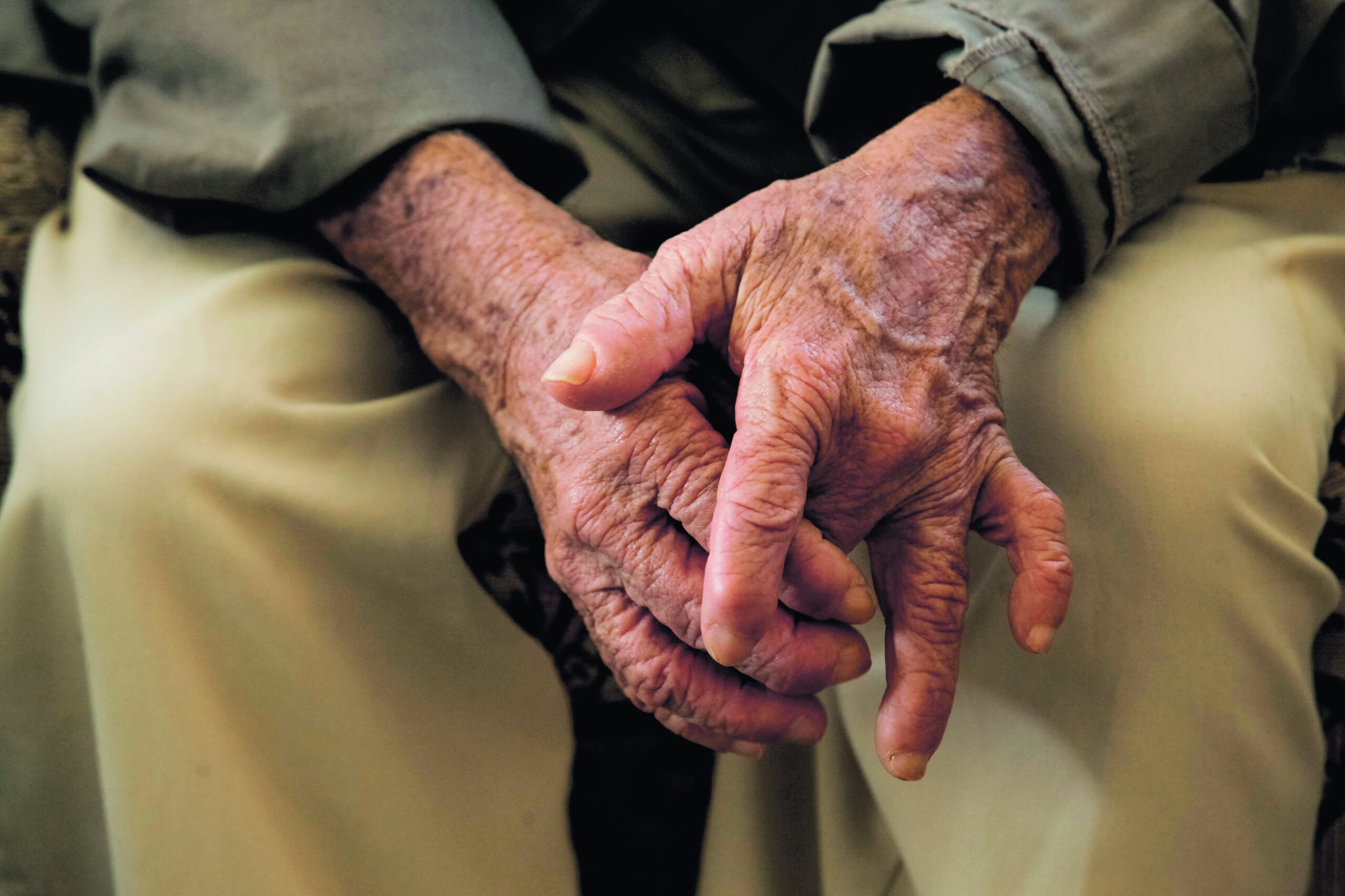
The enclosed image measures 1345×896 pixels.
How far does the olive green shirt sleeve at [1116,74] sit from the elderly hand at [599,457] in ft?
0.77

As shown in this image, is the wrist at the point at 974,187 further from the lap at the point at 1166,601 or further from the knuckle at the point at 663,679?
the knuckle at the point at 663,679

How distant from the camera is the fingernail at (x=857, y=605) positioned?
0.45 meters

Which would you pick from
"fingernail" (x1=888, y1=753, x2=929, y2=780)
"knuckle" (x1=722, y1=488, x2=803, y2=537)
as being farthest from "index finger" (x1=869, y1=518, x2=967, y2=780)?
"knuckle" (x1=722, y1=488, x2=803, y2=537)

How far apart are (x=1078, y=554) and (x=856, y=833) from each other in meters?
0.28

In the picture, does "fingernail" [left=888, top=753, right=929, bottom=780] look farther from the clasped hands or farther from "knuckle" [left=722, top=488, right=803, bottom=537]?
"knuckle" [left=722, top=488, right=803, bottom=537]

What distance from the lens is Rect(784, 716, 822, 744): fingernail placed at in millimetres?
484

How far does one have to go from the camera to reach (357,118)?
561 mm

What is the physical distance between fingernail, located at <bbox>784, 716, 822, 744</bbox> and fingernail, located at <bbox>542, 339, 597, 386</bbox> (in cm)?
23

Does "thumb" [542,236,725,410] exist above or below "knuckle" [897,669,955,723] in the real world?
above

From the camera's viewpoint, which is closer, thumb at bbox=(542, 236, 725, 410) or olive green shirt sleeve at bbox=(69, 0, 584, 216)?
thumb at bbox=(542, 236, 725, 410)

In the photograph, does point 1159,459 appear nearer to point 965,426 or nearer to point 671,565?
point 965,426

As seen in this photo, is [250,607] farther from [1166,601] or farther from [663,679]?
[1166,601]

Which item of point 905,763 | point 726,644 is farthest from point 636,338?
point 905,763

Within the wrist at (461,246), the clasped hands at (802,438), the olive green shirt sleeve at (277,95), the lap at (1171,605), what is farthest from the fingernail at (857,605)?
the olive green shirt sleeve at (277,95)
